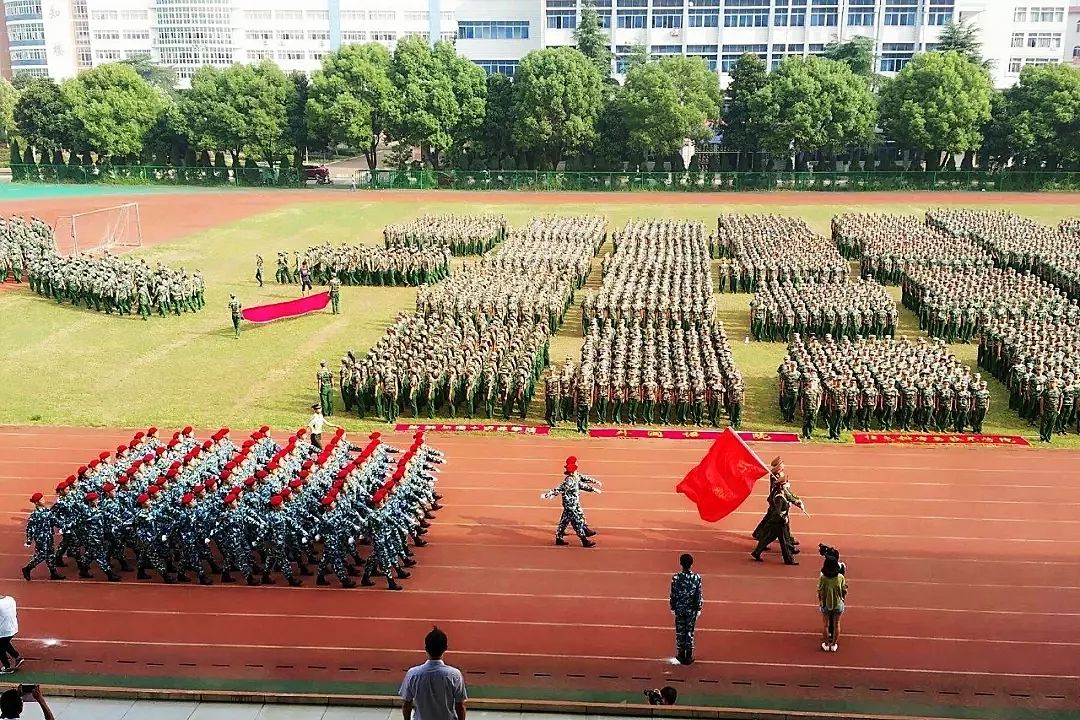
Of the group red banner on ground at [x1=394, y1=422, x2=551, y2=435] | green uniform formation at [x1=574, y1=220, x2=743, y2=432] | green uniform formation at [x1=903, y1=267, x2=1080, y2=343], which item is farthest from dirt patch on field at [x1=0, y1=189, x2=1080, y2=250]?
red banner on ground at [x1=394, y1=422, x2=551, y2=435]

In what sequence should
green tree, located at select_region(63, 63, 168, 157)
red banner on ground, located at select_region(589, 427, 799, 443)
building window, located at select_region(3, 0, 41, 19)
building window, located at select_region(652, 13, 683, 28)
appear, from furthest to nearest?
building window, located at select_region(3, 0, 41, 19), building window, located at select_region(652, 13, 683, 28), green tree, located at select_region(63, 63, 168, 157), red banner on ground, located at select_region(589, 427, 799, 443)

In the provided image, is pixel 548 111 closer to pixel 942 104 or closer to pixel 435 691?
pixel 942 104

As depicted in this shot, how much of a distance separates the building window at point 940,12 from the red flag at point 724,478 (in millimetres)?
71300

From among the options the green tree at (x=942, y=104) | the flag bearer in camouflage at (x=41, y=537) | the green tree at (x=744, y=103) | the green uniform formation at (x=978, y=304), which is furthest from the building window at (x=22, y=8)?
the flag bearer in camouflage at (x=41, y=537)

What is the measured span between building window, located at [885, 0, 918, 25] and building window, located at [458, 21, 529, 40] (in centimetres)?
2757

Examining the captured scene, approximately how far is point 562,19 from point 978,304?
197 feet

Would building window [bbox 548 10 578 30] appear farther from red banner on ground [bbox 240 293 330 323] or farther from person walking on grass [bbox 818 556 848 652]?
person walking on grass [bbox 818 556 848 652]

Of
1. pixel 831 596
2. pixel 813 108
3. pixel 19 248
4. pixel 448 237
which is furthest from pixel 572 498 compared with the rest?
pixel 813 108

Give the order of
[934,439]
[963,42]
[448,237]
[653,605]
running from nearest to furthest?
[653,605]
[934,439]
[448,237]
[963,42]

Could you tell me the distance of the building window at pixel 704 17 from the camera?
74125 millimetres

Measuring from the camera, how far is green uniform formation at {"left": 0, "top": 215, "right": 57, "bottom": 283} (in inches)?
1094

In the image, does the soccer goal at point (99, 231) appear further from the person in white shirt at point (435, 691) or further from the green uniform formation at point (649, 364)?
the person in white shirt at point (435, 691)

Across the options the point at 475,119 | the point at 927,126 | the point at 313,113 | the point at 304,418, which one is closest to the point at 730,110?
the point at 927,126

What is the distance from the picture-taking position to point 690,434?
15.2m
